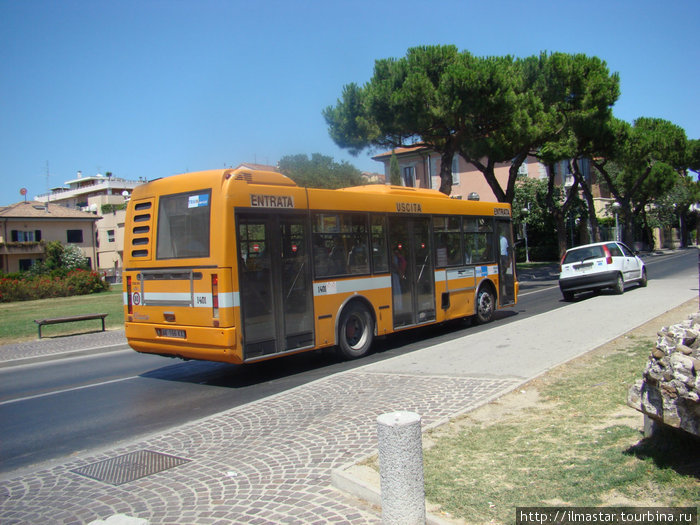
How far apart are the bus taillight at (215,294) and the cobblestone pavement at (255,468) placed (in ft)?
5.14

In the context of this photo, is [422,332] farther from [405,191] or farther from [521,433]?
[521,433]

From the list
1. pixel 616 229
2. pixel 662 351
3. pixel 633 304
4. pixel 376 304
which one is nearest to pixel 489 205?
pixel 633 304

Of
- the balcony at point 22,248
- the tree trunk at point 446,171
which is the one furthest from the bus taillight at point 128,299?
the balcony at point 22,248

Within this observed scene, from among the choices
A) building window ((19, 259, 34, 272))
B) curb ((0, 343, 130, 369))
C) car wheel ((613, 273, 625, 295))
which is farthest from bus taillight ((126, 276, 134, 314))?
building window ((19, 259, 34, 272))

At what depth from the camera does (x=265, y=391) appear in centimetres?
800

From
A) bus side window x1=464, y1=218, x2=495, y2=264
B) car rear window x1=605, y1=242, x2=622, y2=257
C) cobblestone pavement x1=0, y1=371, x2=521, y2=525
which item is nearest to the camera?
cobblestone pavement x1=0, y1=371, x2=521, y2=525

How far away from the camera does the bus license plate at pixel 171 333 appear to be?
8.31 meters

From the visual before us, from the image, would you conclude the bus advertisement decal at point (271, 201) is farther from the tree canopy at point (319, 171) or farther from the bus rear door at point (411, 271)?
the tree canopy at point (319, 171)

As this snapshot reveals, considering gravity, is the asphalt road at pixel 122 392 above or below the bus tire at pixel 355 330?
below

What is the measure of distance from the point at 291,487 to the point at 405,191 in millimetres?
8357

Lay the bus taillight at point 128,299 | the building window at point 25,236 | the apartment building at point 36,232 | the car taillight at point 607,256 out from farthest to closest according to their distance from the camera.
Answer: the building window at point 25,236
the apartment building at point 36,232
the car taillight at point 607,256
the bus taillight at point 128,299

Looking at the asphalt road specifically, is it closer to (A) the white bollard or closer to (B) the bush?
(A) the white bollard

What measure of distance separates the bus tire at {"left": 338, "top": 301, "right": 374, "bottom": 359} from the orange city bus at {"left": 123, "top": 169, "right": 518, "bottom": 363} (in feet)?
0.06

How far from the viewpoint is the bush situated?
104 feet
